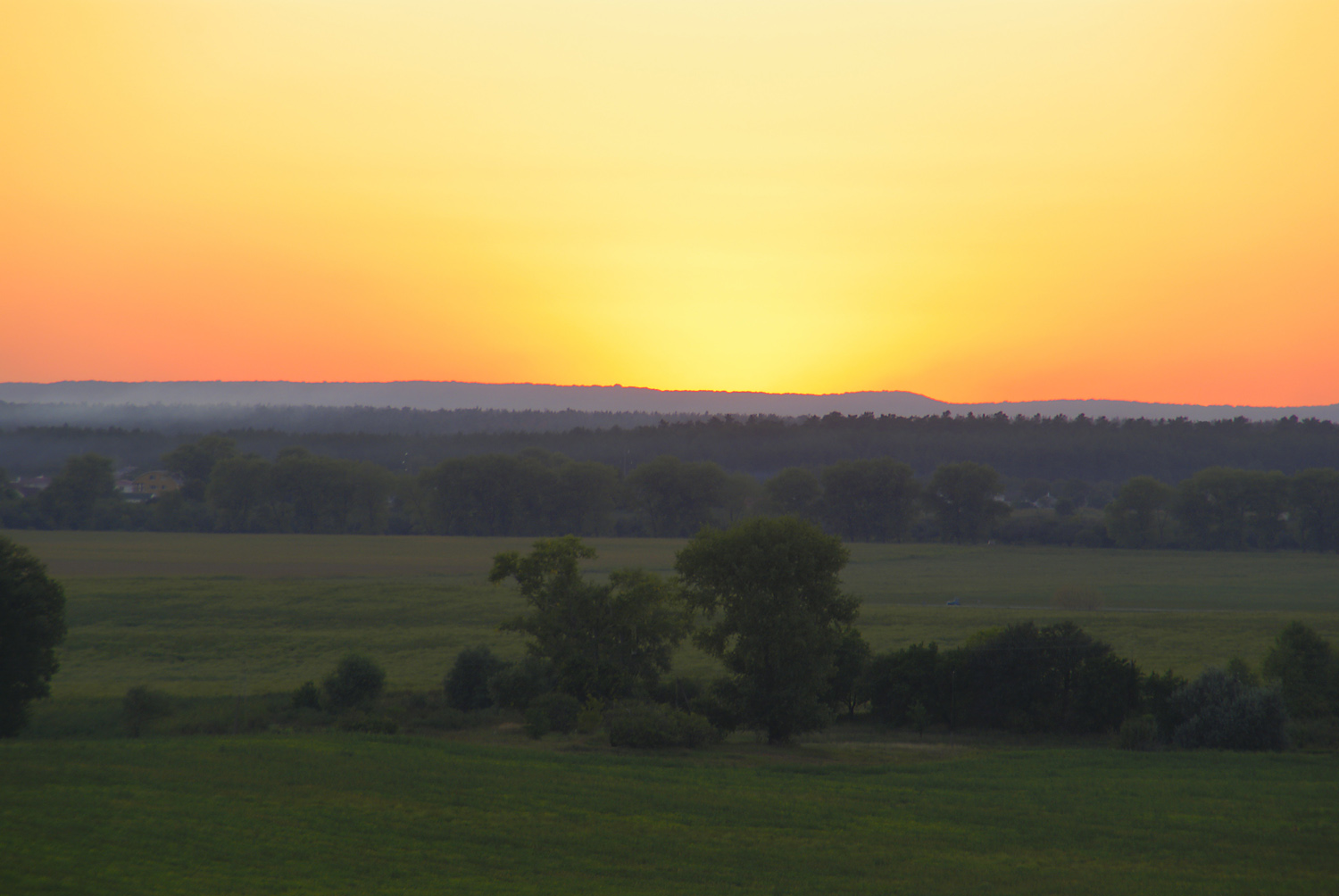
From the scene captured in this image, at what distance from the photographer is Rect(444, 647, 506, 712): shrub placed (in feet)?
131

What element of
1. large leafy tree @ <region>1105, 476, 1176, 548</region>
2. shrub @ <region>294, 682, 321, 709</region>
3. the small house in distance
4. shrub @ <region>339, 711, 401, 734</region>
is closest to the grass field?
shrub @ <region>294, 682, 321, 709</region>

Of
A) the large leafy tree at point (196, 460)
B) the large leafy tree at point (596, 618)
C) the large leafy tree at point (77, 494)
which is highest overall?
the large leafy tree at point (196, 460)

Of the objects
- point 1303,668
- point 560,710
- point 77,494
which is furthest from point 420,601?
point 77,494

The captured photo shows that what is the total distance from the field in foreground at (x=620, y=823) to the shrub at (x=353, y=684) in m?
10.2

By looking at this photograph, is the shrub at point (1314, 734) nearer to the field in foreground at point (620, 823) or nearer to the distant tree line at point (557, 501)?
the field in foreground at point (620, 823)

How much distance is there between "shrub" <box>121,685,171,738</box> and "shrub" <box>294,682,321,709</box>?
488 cm

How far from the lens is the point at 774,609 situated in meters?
36.4

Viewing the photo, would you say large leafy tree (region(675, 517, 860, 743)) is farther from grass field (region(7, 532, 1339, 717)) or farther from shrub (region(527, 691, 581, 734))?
grass field (region(7, 532, 1339, 717))

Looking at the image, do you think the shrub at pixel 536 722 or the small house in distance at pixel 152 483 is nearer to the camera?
the shrub at pixel 536 722

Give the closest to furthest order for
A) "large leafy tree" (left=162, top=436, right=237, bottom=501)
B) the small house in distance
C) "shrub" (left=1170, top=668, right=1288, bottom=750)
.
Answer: "shrub" (left=1170, top=668, right=1288, bottom=750) → "large leafy tree" (left=162, top=436, right=237, bottom=501) → the small house in distance

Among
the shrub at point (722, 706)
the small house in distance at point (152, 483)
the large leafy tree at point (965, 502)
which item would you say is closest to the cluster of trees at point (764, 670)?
the shrub at point (722, 706)

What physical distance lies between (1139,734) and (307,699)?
103ft

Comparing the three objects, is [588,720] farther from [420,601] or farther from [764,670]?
[420,601]

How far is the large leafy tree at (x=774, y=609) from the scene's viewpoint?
35.5 metres
